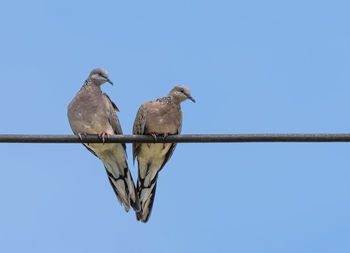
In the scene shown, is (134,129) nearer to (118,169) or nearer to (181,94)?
(118,169)

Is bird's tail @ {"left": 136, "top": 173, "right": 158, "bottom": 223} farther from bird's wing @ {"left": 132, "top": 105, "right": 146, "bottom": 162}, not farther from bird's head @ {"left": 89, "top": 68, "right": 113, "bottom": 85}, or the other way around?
bird's head @ {"left": 89, "top": 68, "right": 113, "bottom": 85}

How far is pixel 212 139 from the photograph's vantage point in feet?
16.8

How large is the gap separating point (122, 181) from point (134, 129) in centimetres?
72

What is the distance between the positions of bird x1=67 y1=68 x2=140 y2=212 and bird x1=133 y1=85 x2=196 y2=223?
18 cm

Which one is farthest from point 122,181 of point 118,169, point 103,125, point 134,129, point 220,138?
point 220,138

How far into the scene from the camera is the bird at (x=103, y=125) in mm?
7840

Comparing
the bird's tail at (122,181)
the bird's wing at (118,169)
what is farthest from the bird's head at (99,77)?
the bird's tail at (122,181)

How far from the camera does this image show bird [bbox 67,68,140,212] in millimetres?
7840

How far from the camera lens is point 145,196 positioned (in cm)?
817

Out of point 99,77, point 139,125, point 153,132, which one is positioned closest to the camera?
point 153,132

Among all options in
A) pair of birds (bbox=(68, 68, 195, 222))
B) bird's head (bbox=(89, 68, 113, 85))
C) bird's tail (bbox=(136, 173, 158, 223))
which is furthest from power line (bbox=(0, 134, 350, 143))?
bird's head (bbox=(89, 68, 113, 85))

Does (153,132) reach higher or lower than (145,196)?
higher

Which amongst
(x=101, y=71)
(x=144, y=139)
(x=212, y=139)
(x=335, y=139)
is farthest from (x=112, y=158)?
(x=335, y=139)

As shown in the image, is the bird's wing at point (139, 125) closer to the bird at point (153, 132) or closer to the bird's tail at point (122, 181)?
the bird at point (153, 132)
